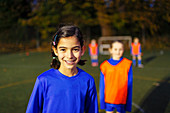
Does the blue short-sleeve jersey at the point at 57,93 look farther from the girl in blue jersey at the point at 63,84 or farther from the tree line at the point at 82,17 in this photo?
the tree line at the point at 82,17

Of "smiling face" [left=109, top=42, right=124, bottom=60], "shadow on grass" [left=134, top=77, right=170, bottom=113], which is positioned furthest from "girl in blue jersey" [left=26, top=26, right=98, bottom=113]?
"shadow on grass" [left=134, top=77, right=170, bottom=113]

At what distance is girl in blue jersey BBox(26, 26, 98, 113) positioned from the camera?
1.82 m

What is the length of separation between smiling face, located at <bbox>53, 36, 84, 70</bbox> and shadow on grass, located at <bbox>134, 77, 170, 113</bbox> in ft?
11.9

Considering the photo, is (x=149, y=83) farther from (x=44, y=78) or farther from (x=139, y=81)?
(x=44, y=78)

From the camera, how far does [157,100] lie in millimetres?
5832

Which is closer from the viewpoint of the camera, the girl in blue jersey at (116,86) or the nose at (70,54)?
the nose at (70,54)

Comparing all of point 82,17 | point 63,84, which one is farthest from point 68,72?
point 82,17

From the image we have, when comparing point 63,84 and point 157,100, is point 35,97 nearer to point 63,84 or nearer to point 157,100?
point 63,84

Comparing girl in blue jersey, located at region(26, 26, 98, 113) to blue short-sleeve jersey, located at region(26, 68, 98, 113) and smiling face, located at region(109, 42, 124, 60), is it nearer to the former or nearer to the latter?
blue short-sleeve jersey, located at region(26, 68, 98, 113)

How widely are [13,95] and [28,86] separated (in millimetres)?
1218

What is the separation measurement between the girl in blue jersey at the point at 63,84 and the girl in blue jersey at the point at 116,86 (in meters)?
1.64

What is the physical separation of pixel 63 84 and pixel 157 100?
4735mm

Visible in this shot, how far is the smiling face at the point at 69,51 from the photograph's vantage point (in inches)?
71.0

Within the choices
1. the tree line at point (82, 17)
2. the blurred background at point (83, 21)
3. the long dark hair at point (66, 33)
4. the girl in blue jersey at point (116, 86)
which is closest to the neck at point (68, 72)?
the long dark hair at point (66, 33)
